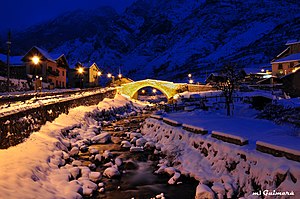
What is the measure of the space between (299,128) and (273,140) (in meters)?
3.07

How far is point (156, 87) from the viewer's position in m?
66.6

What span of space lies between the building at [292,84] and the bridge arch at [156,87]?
32058mm

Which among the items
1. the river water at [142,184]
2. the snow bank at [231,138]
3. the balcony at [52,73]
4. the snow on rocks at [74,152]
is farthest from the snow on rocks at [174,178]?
the balcony at [52,73]

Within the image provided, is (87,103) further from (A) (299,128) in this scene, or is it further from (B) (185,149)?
(A) (299,128)

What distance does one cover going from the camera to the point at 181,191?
37.6ft

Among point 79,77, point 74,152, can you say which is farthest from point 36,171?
point 79,77

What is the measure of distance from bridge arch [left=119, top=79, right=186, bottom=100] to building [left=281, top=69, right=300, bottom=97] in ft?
105

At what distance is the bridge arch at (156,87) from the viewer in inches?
2544

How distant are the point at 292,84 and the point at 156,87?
37.9 metres

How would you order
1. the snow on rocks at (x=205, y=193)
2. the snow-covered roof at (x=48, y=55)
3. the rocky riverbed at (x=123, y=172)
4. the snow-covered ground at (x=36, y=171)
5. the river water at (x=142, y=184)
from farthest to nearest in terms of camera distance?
the snow-covered roof at (x=48, y=55) < the rocky riverbed at (x=123, y=172) < the river water at (x=142, y=184) < the snow on rocks at (x=205, y=193) < the snow-covered ground at (x=36, y=171)

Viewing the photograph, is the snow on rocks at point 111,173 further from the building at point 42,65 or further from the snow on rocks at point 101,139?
the building at point 42,65

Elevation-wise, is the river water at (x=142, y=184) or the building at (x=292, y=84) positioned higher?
the building at (x=292, y=84)

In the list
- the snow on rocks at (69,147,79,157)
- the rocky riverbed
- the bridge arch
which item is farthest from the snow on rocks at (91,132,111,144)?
the bridge arch

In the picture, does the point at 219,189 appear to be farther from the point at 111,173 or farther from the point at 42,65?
the point at 42,65
